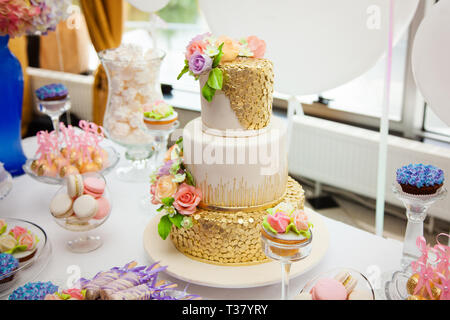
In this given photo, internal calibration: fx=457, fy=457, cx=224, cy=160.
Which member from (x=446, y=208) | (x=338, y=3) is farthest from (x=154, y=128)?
(x=446, y=208)

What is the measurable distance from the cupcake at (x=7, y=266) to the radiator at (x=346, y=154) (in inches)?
76.0

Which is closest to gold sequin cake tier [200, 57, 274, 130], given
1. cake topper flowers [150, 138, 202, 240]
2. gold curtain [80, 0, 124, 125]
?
cake topper flowers [150, 138, 202, 240]

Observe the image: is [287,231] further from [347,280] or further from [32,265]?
[32,265]

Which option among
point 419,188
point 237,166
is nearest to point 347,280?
point 419,188

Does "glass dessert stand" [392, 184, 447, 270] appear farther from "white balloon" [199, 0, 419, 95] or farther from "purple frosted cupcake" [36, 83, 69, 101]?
"purple frosted cupcake" [36, 83, 69, 101]

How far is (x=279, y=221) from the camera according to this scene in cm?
88

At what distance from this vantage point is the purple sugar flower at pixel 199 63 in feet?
3.66

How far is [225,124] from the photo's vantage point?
119cm

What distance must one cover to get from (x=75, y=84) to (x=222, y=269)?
3629 mm

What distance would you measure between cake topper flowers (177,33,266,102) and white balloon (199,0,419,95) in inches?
15.7

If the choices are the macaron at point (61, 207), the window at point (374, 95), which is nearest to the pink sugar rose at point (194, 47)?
the macaron at point (61, 207)

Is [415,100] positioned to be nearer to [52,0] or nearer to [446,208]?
Answer: [446,208]

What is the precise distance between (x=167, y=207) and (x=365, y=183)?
1857 millimetres

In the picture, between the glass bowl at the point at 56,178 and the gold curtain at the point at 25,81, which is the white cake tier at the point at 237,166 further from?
the gold curtain at the point at 25,81
